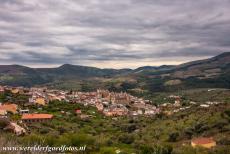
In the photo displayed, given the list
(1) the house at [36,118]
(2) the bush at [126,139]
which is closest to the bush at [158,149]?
(2) the bush at [126,139]

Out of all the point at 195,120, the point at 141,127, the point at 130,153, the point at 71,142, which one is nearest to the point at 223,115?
the point at 195,120

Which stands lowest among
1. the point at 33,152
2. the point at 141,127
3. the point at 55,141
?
the point at 141,127

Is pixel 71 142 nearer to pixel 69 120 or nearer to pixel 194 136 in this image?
pixel 194 136

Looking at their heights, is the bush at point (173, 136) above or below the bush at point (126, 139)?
below

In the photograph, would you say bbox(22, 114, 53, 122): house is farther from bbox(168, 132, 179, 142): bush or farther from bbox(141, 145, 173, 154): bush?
bbox(141, 145, 173, 154): bush

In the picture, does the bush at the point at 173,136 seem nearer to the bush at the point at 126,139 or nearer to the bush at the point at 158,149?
the bush at the point at 126,139

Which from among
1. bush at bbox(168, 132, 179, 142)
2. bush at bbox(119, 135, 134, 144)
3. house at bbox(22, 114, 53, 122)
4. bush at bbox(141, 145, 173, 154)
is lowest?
bush at bbox(168, 132, 179, 142)

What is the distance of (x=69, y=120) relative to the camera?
77.2m

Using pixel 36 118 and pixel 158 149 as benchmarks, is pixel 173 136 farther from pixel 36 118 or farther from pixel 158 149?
pixel 36 118

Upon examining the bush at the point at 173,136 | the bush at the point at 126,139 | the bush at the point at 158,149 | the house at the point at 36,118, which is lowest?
the bush at the point at 173,136

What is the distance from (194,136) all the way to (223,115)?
11.7 m

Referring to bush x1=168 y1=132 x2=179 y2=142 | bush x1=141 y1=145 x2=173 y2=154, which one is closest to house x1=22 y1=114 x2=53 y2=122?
bush x1=168 y1=132 x2=179 y2=142

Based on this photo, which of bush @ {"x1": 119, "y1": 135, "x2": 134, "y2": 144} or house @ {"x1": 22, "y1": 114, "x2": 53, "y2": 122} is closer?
bush @ {"x1": 119, "y1": 135, "x2": 134, "y2": 144}

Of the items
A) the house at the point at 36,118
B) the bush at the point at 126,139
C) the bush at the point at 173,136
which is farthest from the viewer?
the house at the point at 36,118
